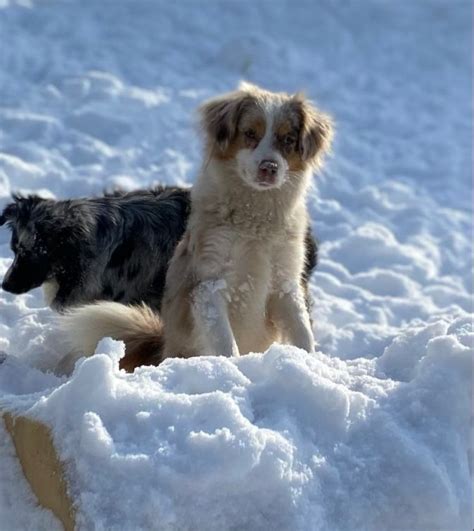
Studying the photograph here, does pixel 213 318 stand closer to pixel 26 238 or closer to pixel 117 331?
pixel 117 331

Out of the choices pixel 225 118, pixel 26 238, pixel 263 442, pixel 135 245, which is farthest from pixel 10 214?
pixel 263 442

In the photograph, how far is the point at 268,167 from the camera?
12.9 ft

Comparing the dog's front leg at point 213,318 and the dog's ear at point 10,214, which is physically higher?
the dog's front leg at point 213,318

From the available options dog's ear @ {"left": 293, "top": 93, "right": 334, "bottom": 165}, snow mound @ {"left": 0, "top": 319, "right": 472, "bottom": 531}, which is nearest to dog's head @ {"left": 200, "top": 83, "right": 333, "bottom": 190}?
dog's ear @ {"left": 293, "top": 93, "right": 334, "bottom": 165}

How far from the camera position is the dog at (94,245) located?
4.93 m

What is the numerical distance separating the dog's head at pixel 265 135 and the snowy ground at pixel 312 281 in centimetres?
43

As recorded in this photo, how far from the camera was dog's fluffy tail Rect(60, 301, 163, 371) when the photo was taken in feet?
13.6

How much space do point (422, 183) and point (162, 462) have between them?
6514mm

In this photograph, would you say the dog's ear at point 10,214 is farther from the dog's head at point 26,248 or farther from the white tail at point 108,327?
the white tail at point 108,327

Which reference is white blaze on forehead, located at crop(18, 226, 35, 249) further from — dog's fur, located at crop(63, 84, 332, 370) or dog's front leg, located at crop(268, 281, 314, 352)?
dog's front leg, located at crop(268, 281, 314, 352)

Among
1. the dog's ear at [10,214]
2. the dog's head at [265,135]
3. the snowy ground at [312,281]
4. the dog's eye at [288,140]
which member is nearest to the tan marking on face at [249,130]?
the dog's head at [265,135]

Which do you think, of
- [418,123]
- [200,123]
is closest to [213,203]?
[200,123]

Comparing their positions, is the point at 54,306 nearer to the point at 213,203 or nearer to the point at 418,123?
the point at 213,203

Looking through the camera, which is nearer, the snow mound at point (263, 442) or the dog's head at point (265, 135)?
the snow mound at point (263, 442)
